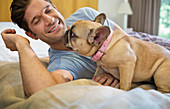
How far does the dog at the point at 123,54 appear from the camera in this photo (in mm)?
964

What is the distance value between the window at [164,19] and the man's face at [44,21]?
149 inches

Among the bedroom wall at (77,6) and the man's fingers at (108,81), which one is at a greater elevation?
the bedroom wall at (77,6)

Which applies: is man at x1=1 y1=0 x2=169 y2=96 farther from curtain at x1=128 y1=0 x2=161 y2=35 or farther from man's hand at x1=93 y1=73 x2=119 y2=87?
curtain at x1=128 y1=0 x2=161 y2=35

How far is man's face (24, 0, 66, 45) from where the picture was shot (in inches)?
50.3

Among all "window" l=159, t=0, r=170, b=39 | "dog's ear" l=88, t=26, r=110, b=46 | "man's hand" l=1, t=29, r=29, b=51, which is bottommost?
"window" l=159, t=0, r=170, b=39

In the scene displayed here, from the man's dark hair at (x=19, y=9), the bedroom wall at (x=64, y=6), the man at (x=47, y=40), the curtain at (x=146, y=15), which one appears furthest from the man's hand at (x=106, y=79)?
the curtain at (x=146, y=15)

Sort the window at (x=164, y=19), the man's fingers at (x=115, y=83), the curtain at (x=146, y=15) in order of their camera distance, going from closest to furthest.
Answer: the man's fingers at (x=115, y=83) < the curtain at (x=146, y=15) < the window at (x=164, y=19)

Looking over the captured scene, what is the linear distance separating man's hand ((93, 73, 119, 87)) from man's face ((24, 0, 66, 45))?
17.1 inches

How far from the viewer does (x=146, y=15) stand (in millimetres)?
4312

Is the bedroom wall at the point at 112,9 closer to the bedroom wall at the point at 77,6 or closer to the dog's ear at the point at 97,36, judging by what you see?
the bedroom wall at the point at 77,6

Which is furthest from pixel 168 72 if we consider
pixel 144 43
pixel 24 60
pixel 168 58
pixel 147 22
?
pixel 147 22

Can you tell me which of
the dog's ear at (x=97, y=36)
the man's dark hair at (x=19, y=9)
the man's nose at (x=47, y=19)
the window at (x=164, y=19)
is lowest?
the window at (x=164, y=19)

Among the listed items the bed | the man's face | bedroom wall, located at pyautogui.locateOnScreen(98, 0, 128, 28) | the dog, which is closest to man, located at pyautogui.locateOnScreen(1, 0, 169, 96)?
the man's face

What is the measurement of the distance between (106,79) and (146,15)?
3.64 metres
